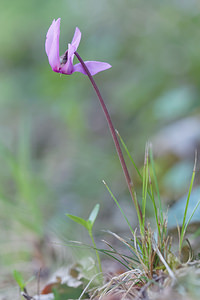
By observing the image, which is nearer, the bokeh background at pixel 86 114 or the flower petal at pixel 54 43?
the flower petal at pixel 54 43

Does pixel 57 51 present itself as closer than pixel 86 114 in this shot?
Yes

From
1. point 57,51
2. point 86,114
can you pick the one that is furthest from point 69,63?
point 86,114

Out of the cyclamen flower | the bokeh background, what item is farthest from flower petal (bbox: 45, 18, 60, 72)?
the bokeh background

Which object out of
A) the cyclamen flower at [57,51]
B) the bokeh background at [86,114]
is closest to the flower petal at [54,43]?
the cyclamen flower at [57,51]

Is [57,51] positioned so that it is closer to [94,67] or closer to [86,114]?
[94,67]

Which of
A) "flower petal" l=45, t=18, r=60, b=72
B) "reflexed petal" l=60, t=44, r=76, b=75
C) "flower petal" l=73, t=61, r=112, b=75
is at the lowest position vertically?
"flower petal" l=73, t=61, r=112, b=75

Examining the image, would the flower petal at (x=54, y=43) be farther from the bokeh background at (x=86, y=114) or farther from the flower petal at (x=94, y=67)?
the bokeh background at (x=86, y=114)

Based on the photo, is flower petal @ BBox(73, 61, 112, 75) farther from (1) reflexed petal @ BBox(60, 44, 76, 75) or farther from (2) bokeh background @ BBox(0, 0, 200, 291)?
(2) bokeh background @ BBox(0, 0, 200, 291)

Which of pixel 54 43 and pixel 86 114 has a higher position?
pixel 86 114

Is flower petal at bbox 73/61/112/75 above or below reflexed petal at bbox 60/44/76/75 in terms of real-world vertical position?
below

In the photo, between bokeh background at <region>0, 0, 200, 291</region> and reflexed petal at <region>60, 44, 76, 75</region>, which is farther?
bokeh background at <region>0, 0, 200, 291</region>
